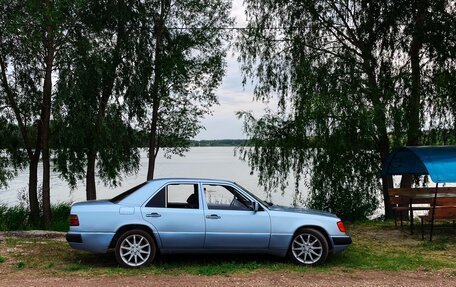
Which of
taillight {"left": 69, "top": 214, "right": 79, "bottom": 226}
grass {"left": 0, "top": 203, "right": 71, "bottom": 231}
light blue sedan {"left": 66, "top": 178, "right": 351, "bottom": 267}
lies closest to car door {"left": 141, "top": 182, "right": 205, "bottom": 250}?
light blue sedan {"left": 66, "top": 178, "right": 351, "bottom": 267}

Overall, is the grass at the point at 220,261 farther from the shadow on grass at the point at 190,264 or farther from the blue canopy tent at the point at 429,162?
the blue canopy tent at the point at 429,162

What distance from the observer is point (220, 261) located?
8.67m

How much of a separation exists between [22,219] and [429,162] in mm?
12433

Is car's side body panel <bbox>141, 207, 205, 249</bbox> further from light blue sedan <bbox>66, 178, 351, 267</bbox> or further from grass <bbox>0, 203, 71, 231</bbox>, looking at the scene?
grass <bbox>0, 203, 71, 231</bbox>

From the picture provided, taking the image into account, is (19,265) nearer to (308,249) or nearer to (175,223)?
(175,223)

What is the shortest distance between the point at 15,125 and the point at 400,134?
12064mm

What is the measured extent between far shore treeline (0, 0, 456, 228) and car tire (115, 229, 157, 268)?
7173 mm

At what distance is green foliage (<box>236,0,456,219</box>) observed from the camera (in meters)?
14.6

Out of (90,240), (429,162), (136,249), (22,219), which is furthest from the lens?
(22,219)

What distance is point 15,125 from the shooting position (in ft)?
54.1

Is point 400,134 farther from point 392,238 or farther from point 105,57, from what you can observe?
point 105,57

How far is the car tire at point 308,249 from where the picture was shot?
841 centimetres

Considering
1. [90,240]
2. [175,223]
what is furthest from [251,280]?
[90,240]

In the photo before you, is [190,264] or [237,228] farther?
[190,264]
